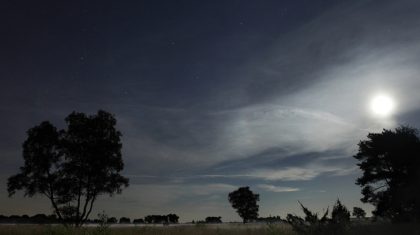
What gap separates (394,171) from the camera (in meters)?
38.3

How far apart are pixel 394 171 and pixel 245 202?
6765cm

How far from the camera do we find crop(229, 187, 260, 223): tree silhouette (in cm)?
10249

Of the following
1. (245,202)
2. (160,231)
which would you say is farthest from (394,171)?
(245,202)

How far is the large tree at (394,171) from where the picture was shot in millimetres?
35719

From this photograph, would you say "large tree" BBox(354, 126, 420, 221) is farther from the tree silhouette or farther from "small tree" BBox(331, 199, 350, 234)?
the tree silhouette

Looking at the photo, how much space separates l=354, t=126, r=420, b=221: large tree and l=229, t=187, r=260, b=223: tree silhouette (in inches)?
2525

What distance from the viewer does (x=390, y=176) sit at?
3853 centimetres

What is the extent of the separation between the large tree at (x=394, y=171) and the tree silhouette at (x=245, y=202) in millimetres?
64147

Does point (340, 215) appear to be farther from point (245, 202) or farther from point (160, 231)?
point (245, 202)

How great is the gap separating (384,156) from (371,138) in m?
2.25

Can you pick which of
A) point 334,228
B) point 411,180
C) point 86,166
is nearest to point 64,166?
point 86,166

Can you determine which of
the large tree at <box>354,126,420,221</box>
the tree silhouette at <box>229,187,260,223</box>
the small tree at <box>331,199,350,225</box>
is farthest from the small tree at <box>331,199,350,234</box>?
the tree silhouette at <box>229,187,260,223</box>

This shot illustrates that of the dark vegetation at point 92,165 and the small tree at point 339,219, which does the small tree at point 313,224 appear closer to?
the small tree at point 339,219

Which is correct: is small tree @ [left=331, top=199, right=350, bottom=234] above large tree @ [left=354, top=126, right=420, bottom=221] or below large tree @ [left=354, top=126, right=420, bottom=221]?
below
